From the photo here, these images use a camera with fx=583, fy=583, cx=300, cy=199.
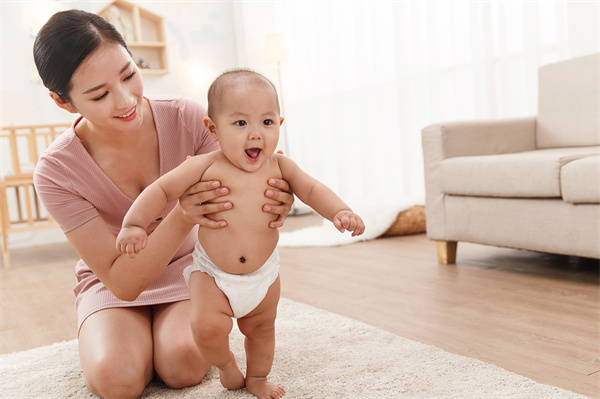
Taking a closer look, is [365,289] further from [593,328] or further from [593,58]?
[593,58]

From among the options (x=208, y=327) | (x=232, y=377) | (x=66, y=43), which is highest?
(x=66, y=43)

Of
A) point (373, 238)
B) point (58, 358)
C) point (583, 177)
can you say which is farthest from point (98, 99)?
point (373, 238)

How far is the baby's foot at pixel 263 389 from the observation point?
4.01 ft

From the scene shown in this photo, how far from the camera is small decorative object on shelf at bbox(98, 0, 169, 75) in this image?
198 inches

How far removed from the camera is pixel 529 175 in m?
2.04

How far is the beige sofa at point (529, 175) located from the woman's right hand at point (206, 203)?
127cm

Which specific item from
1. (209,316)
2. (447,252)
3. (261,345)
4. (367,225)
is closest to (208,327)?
(209,316)

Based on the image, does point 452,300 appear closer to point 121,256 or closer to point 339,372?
point 339,372

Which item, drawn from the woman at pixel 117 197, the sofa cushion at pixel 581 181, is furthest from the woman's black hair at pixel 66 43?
the sofa cushion at pixel 581 181

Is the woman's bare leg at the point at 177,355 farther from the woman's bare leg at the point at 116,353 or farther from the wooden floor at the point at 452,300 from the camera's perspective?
the wooden floor at the point at 452,300

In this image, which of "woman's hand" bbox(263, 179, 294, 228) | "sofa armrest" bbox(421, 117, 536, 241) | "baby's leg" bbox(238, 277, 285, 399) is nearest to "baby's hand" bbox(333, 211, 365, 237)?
"woman's hand" bbox(263, 179, 294, 228)

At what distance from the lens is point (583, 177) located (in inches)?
72.7

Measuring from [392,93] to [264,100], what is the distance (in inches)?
123

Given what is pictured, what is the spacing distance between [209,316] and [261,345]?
0.16 metres
